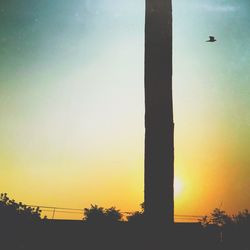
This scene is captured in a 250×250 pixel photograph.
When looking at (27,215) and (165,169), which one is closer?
(165,169)

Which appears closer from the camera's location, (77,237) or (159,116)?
(159,116)

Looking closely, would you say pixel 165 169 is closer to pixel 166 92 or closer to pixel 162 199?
pixel 162 199

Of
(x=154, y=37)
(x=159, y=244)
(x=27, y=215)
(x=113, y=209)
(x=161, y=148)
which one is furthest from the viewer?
(x=113, y=209)

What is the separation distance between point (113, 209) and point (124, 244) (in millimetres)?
53311

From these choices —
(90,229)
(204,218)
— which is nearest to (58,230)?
(90,229)

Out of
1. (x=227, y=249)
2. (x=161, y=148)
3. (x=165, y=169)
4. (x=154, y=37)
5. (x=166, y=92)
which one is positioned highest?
(x=154, y=37)

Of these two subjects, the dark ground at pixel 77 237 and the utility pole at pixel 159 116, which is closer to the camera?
the utility pole at pixel 159 116

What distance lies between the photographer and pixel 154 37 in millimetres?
4527

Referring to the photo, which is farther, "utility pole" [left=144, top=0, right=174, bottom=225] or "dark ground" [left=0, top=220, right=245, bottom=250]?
"dark ground" [left=0, top=220, right=245, bottom=250]

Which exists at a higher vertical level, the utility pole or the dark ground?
the utility pole

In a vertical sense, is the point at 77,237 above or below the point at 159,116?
below

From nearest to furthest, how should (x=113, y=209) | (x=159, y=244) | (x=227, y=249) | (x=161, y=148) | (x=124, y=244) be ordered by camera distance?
(x=159, y=244) → (x=161, y=148) → (x=124, y=244) → (x=227, y=249) → (x=113, y=209)

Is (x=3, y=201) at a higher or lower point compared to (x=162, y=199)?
higher

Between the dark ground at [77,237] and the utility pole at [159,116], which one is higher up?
the utility pole at [159,116]
